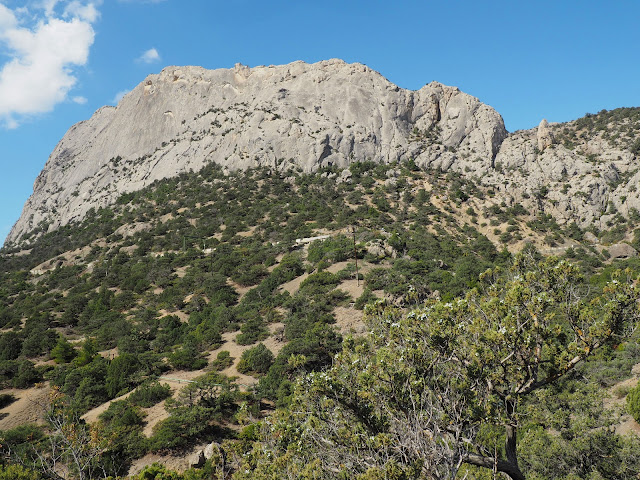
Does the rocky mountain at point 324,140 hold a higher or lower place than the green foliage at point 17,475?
higher

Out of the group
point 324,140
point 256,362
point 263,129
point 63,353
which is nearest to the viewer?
point 256,362

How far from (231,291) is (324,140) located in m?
50.9

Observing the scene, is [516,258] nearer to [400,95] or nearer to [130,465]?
[130,465]

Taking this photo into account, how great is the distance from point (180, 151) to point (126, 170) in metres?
18.4

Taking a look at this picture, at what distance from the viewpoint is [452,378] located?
888cm

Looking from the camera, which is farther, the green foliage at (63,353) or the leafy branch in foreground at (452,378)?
the green foliage at (63,353)

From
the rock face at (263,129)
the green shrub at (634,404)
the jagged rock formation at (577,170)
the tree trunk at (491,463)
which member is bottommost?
the green shrub at (634,404)

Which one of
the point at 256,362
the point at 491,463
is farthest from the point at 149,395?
the point at 491,463

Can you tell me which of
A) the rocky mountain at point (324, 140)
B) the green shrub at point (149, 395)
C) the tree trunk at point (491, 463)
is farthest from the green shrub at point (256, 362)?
the rocky mountain at point (324, 140)

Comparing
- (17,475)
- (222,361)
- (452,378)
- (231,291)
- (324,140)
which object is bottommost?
(17,475)

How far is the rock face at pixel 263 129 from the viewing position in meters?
88.2

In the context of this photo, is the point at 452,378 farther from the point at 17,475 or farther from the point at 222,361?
the point at 222,361

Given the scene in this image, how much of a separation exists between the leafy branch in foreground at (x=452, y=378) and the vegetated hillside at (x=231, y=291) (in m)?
1.77

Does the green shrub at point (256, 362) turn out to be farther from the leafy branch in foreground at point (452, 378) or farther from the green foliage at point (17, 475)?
the leafy branch in foreground at point (452, 378)
